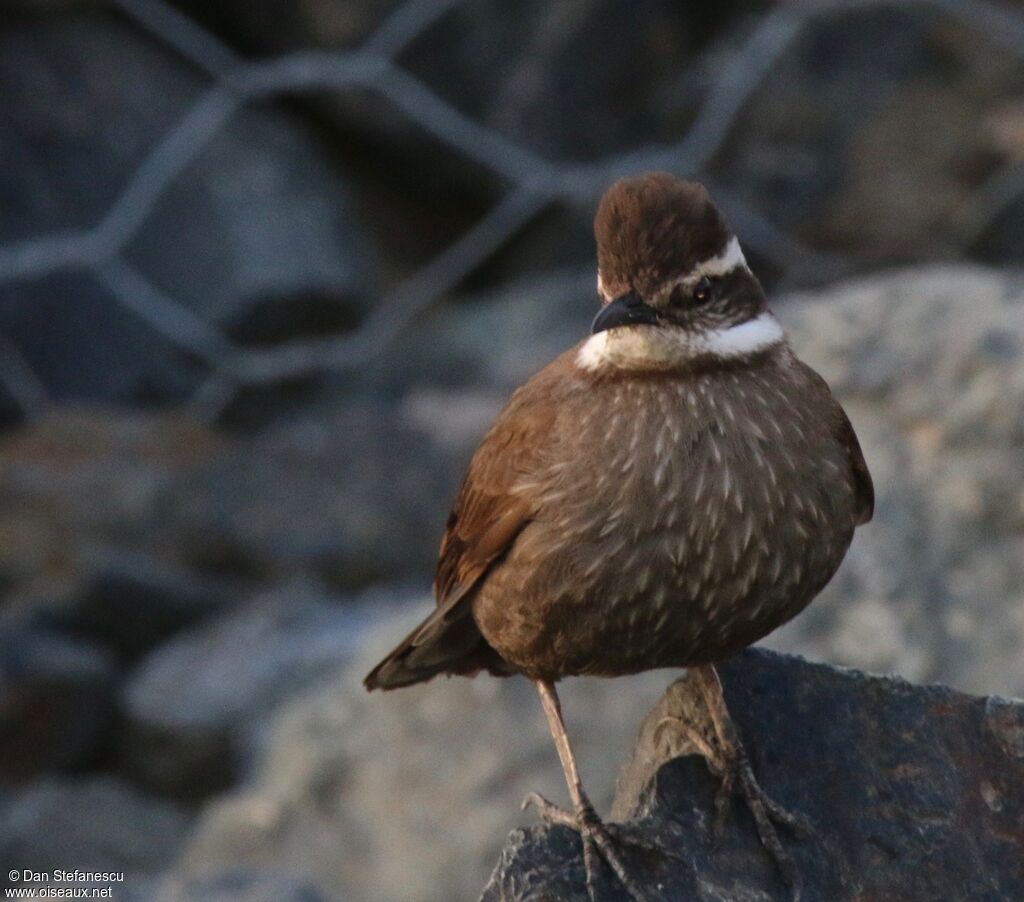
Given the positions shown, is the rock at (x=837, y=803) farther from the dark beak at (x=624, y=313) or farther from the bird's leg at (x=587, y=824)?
the dark beak at (x=624, y=313)

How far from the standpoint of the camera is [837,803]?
403 centimetres

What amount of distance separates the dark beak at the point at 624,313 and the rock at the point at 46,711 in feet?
12.3

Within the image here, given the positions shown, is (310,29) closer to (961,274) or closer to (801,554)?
(961,274)

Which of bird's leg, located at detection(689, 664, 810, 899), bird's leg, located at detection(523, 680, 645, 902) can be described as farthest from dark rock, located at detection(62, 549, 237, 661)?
bird's leg, located at detection(689, 664, 810, 899)

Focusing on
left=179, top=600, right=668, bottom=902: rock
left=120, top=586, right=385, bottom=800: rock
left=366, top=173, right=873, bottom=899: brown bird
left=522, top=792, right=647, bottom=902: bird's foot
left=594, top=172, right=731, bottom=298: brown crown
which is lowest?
left=522, top=792, right=647, bottom=902: bird's foot

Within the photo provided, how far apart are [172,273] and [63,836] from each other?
3.06 m

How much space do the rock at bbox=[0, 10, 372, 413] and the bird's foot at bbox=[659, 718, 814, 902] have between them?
16.5ft

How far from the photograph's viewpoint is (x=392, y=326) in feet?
29.1

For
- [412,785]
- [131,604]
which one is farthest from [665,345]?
[131,604]

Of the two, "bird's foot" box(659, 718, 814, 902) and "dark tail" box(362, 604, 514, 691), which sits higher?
"dark tail" box(362, 604, 514, 691)

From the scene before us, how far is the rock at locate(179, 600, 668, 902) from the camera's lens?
584cm

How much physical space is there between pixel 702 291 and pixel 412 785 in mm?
2529

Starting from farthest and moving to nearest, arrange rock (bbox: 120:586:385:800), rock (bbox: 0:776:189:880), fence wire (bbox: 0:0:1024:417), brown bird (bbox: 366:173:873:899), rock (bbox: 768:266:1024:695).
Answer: fence wire (bbox: 0:0:1024:417), rock (bbox: 120:586:385:800), rock (bbox: 0:776:189:880), rock (bbox: 768:266:1024:695), brown bird (bbox: 366:173:873:899)

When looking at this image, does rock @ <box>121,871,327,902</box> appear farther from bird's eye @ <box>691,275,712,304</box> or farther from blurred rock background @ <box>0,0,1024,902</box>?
bird's eye @ <box>691,275,712,304</box>
